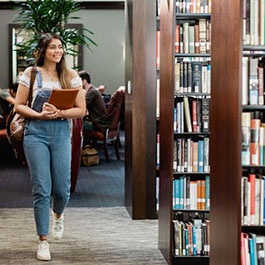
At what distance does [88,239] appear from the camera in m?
4.77

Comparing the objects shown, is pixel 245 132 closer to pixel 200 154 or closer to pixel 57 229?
pixel 200 154

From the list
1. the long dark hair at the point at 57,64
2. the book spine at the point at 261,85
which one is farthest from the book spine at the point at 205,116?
the book spine at the point at 261,85

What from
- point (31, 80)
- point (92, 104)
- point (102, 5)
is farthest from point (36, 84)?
point (102, 5)

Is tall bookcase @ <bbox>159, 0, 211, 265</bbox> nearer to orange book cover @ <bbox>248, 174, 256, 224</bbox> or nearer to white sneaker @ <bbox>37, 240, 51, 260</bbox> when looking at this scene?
white sneaker @ <bbox>37, 240, 51, 260</bbox>

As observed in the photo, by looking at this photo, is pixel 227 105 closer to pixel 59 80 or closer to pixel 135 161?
pixel 59 80

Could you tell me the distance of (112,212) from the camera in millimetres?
5848

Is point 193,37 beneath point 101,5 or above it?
beneath

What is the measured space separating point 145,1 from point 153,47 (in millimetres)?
394

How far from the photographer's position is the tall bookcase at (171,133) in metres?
4.02

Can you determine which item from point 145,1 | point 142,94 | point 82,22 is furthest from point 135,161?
point 82,22

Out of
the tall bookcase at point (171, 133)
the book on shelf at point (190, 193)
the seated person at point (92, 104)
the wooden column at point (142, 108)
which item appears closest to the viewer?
the tall bookcase at point (171, 133)

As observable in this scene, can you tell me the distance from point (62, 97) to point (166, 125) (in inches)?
28.0

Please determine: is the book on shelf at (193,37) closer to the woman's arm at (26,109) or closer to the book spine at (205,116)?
the book spine at (205,116)

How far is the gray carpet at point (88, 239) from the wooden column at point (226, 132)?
4.19ft
